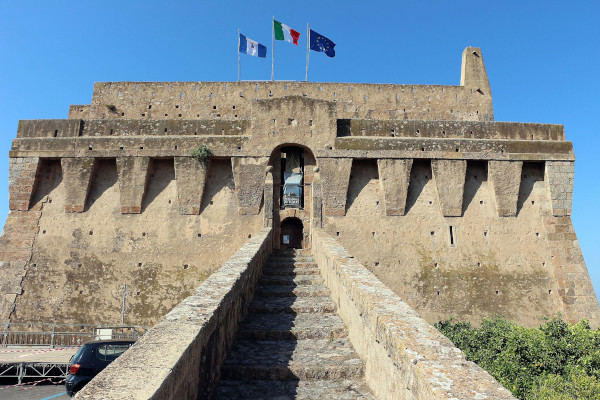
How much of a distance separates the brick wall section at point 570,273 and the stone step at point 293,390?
12365mm

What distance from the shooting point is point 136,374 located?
91.3 inches

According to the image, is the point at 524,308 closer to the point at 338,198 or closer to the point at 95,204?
the point at 338,198

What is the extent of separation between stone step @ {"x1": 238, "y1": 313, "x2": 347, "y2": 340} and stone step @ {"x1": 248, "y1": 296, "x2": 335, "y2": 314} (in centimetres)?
13

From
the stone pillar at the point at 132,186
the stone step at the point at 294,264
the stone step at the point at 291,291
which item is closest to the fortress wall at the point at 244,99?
the stone pillar at the point at 132,186

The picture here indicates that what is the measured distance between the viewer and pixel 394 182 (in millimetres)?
13406

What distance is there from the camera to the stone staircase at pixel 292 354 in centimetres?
378

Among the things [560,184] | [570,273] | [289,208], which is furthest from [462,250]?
[289,208]

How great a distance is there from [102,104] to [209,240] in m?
8.77

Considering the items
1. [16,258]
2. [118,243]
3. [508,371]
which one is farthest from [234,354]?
[16,258]

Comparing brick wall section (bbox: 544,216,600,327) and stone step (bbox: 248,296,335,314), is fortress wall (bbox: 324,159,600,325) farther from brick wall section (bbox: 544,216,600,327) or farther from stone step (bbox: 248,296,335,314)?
stone step (bbox: 248,296,335,314)

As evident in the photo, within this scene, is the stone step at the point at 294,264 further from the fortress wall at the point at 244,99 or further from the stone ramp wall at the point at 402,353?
the fortress wall at the point at 244,99

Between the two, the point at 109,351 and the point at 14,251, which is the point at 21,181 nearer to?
the point at 14,251

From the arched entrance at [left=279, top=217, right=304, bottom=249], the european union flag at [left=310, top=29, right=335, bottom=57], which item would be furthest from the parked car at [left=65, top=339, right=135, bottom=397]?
the european union flag at [left=310, top=29, right=335, bottom=57]

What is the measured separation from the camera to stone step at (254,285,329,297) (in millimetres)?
6949
